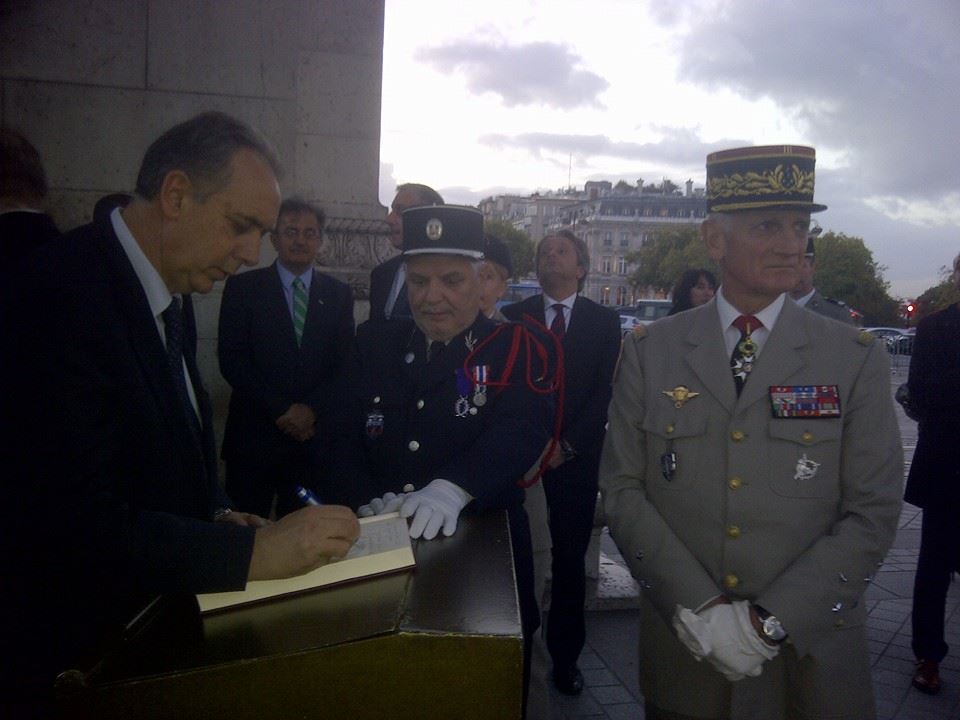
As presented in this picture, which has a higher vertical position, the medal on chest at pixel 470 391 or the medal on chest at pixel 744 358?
the medal on chest at pixel 744 358

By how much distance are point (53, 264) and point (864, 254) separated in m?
73.6

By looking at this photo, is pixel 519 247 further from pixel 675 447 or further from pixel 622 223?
pixel 675 447

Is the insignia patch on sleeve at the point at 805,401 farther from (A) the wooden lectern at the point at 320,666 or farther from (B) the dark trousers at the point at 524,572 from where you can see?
(A) the wooden lectern at the point at 320,666

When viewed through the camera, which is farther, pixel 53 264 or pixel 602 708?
pixel 602 708

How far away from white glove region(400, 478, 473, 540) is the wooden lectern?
549mm

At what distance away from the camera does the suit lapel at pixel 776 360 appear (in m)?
2.32

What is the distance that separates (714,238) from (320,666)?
6.11ft

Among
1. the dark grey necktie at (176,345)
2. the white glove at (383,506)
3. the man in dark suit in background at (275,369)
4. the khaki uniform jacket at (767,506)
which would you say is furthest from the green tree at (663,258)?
the dark grey necktie at (176,345)

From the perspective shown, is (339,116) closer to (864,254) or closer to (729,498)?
(729,498)

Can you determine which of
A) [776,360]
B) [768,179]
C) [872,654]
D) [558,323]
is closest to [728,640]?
[776,360]

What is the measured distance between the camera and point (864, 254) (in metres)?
67.0

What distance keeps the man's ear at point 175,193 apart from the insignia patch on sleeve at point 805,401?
1634 millimetres

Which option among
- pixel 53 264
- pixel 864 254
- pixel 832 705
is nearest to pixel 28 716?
pixel 53 264

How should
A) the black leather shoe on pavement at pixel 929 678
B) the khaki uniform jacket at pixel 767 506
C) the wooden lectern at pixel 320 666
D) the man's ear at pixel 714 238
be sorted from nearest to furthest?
the wooden lectern at pixel 320 666, the khaki uniform jacket at pixel 767 506, the man's ear at pixel 714 238, the black leather shoe on pavement at pixel 929 678
